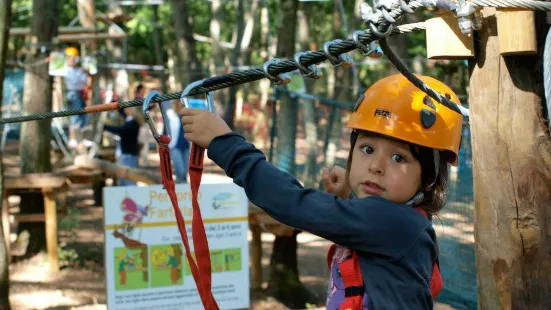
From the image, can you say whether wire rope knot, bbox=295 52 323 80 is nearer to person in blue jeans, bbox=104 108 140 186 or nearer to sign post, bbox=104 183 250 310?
sign post, bbox=104 183 250 310

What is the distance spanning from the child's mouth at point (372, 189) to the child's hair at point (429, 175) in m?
0.15

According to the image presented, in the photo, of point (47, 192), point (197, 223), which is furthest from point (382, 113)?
point (47, 192)

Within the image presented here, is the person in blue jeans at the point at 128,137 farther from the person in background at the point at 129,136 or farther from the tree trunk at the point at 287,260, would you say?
the tree trunk at the point at 287,260

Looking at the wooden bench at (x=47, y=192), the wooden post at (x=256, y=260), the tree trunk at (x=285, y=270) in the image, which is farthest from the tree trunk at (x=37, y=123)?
the tree trunk at (x=285, y=270)

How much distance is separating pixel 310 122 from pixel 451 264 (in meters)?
4.49

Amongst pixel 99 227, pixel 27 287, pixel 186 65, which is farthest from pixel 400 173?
pixel 186 65

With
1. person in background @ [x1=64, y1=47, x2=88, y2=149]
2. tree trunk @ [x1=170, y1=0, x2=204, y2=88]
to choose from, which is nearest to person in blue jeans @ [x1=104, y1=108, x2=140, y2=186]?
tree trunk @ [x1=170, y1=0, x2=204, y2=88]

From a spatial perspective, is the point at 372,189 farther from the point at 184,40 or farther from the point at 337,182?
the point at 184,40

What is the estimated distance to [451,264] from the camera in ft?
24.2

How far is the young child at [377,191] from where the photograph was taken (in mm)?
2527

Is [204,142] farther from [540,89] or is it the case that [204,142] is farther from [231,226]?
[231,226]

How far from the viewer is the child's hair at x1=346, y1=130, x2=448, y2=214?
8.75ft

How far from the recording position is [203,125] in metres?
2.59

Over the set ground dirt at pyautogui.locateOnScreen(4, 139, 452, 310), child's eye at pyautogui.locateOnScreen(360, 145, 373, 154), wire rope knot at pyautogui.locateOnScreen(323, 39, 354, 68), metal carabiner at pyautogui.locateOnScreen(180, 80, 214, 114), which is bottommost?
ground dirt at pyautogui.locateOnScreen(4, 139, 452, 310)
